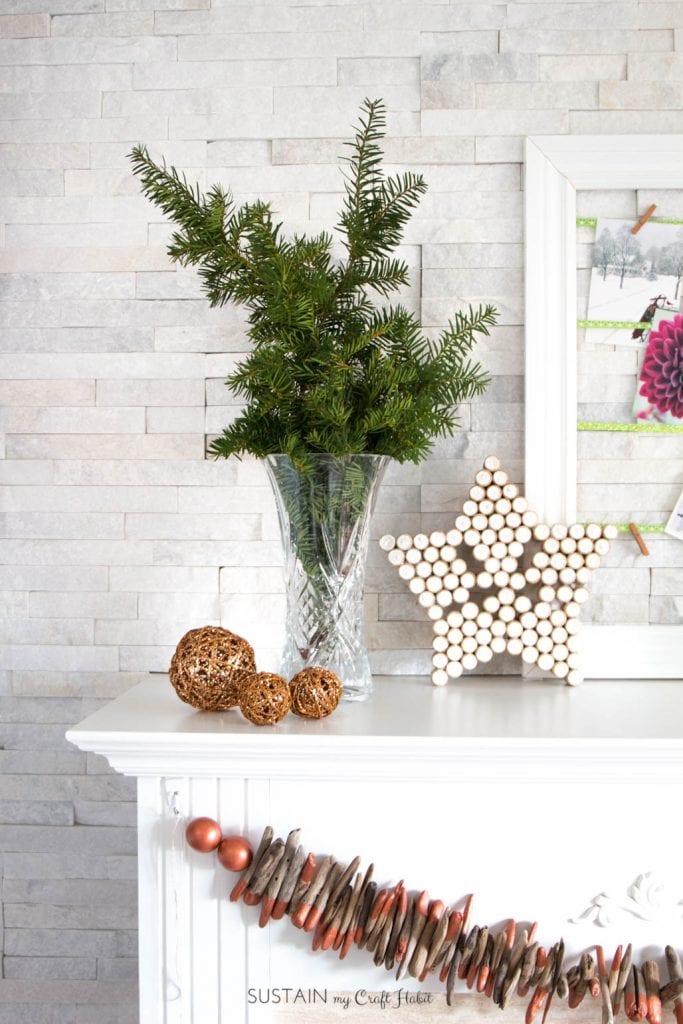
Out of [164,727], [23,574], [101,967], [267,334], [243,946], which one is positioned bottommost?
[101,967]

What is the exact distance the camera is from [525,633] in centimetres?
109

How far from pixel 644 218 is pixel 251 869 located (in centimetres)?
99

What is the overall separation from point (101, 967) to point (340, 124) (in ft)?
4.18

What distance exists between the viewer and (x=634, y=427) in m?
1.17

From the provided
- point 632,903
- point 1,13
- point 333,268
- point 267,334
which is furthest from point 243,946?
point 1,13

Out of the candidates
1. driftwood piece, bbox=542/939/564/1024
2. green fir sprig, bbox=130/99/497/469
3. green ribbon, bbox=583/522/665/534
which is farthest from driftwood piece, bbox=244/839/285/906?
green ribbon, bbox=583/522/665/534

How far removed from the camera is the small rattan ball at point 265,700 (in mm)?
880

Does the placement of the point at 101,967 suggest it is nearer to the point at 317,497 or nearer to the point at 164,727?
the point at 164,727

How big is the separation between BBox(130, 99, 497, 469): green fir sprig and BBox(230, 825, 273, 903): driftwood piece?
1.33 ft

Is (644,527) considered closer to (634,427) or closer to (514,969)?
(634,427)

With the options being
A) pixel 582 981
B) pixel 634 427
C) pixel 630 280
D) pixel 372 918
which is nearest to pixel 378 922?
pixel 372 918

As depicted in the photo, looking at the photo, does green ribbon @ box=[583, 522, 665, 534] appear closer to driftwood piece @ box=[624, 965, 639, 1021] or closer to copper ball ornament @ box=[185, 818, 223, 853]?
driftwood piece @ box=[624, 965, 639, 1021]

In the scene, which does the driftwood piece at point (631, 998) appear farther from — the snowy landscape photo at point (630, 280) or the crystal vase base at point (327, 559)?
the snowy landscape photo at point (630, 280)

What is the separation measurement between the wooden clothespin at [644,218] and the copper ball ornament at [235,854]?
953 mm
